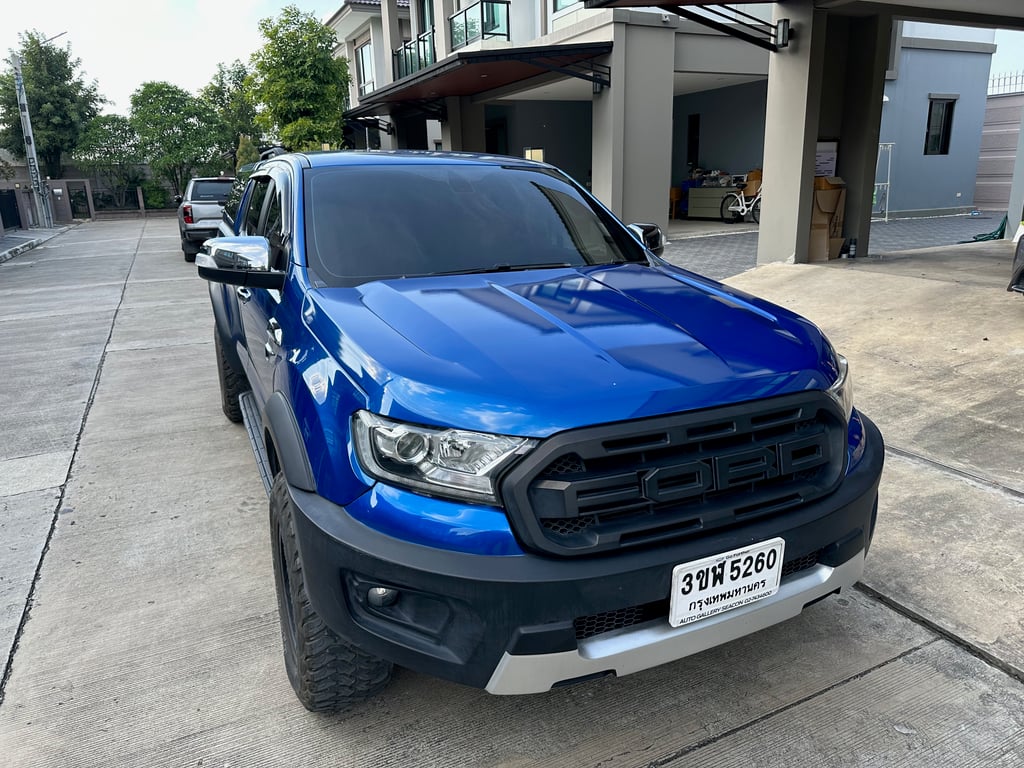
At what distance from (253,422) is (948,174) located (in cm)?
1908

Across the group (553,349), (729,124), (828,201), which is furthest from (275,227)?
(729,124)

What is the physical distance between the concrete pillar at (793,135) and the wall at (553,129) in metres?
Result: 12.7

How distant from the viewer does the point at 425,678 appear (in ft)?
8.20

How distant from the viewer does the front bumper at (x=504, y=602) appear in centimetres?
175

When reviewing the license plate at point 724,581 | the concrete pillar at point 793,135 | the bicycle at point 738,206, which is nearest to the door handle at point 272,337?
the license plate at point 724,581

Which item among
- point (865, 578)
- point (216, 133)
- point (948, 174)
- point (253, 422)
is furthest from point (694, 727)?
point (216, 133)

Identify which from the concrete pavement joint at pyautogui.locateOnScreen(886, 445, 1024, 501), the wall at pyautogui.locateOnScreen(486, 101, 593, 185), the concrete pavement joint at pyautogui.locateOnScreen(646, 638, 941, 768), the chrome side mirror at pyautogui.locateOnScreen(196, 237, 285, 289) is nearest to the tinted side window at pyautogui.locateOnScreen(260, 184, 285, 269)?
the chrome side mirror at pyautogui.locateOnScreen(196, 237, 285, 289)

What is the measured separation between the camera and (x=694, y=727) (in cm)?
227

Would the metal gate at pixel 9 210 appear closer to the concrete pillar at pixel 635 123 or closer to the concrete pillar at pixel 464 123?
the concrete pillar at pixel 464 123

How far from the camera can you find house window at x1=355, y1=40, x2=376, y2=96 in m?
26.3

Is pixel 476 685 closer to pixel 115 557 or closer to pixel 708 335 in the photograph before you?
pixel 708 335

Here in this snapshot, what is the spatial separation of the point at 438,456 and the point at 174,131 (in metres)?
38.0

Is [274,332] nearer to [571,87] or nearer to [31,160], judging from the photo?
[571,87]

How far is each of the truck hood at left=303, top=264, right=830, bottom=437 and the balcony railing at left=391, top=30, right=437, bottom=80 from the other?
61.6 ft
